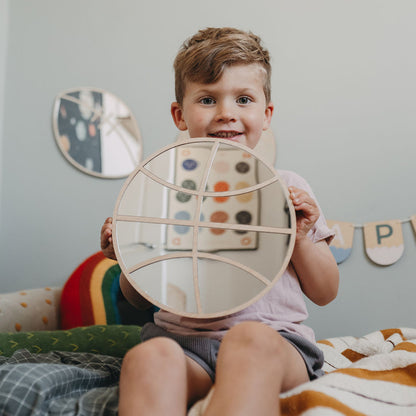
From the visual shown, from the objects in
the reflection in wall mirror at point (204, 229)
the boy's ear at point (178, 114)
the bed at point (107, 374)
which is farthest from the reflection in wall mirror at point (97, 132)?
the reflection in wall mirror at point (204, 229)

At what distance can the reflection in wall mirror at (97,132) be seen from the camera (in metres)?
1.73

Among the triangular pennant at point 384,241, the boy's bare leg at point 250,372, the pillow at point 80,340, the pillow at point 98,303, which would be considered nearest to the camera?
the boy's bare leg at point 250,372

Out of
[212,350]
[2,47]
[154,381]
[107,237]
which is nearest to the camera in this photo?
[154,381]

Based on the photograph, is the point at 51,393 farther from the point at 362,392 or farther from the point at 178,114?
the point at 178,114

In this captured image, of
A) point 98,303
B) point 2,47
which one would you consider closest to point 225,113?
point 98,303

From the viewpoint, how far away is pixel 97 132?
1734mm

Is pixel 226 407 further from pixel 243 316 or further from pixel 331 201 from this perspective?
pixel 331 201

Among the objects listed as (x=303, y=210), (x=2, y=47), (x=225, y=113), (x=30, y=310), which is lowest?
(x=30, y=310)

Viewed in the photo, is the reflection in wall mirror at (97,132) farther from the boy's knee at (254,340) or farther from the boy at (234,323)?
the boy's knee at (254,340)

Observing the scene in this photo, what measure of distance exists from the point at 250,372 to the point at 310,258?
30 cm

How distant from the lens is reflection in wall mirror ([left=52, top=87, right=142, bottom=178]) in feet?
5.67

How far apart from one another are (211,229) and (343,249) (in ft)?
3.12

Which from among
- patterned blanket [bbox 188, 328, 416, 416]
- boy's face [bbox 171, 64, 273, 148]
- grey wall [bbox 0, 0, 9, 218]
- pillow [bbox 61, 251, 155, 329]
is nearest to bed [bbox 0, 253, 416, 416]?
patterned blanket [bbox 188, 328, 416, 416]

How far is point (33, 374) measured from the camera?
0.63m
